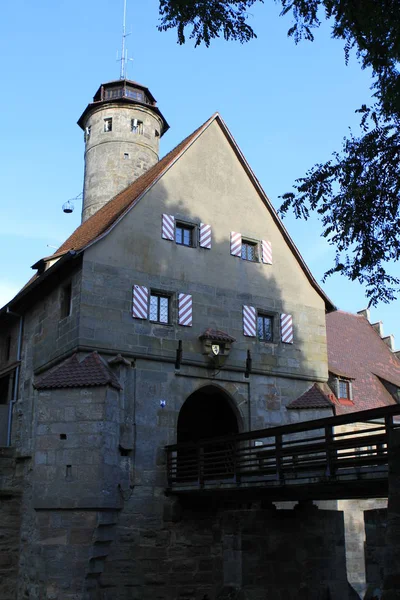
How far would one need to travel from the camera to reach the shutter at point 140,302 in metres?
18.2

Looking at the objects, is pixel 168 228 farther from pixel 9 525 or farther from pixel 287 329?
pixel 9 525

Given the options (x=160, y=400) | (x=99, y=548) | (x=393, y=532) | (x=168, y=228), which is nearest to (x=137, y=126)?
(x=168, y=228)

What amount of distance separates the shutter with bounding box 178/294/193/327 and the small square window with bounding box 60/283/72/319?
2913 millimetres

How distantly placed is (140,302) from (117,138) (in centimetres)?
1497

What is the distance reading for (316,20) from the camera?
10.3 meters

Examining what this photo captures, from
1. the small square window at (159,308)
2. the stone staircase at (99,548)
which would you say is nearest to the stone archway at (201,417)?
the small square window at (159,308)

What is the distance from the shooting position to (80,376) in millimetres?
16453

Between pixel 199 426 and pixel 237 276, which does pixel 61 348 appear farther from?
pixel 199 426

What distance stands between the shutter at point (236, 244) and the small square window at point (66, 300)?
488 cm

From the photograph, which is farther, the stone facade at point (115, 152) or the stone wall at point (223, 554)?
the stone facade at point (115, 152)

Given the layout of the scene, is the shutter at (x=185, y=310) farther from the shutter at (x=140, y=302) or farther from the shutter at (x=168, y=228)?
the shutter at (x=168, y=228)

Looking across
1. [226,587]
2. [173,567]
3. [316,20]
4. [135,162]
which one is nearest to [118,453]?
[173,567]

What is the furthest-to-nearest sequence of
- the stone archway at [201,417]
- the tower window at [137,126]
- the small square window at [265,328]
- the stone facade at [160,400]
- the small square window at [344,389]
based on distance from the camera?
the tower window at [137,126] < the small square window at [344,389] < the stone archway at [201,417] < the small square window at [265,328] < the stone facade at [160,400]

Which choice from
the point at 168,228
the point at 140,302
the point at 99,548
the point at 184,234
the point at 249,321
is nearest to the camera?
the point at 99,548
